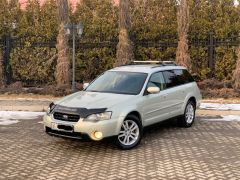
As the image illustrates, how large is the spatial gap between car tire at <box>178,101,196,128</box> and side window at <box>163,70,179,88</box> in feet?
2.62

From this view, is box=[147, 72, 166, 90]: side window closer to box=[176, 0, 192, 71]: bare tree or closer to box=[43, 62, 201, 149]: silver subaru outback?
box=[43, 62, 201, 149]: silver subaru outback

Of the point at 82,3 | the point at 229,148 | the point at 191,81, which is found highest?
the point at 82,3

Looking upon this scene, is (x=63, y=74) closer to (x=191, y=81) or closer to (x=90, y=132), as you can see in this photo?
(x=191, y=81)

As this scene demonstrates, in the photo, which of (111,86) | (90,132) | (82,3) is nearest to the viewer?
(90,132)

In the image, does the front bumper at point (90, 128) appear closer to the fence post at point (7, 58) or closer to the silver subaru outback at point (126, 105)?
the silver subaru outback at point (126, 105)

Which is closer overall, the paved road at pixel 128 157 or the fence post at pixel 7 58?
the paved road at pixel 128 157

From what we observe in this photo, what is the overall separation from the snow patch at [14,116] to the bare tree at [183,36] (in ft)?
22.5

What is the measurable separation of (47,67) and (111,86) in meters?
10.1

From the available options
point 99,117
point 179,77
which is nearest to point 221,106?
point 179,77

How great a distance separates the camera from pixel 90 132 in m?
7.88

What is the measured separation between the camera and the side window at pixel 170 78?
10047 millimetres

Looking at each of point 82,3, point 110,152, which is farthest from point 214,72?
point 110,152

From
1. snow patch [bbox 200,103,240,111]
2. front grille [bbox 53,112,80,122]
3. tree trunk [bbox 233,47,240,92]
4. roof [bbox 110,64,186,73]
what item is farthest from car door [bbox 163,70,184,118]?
tree trunk [bbox 233,47,240,92]

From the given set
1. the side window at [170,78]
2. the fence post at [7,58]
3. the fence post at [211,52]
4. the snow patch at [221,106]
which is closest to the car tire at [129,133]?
the side window at [170,78]
